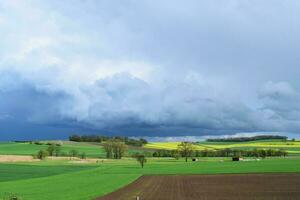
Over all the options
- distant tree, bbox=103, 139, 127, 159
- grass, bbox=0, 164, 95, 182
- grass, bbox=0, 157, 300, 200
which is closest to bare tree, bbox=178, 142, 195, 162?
distant tree, bbox=103, 139, 127, 159

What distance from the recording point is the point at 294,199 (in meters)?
42.2

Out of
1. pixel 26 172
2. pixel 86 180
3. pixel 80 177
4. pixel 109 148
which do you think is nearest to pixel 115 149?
pixel 109 148

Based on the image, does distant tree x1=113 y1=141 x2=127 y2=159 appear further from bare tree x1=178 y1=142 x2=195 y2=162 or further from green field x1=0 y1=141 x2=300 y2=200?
green field x1=0 y1=141 x2=300 y2=200

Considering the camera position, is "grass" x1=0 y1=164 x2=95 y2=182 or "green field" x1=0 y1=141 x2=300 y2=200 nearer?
"green field" x1=0 y1=141 x2=300 y2=200

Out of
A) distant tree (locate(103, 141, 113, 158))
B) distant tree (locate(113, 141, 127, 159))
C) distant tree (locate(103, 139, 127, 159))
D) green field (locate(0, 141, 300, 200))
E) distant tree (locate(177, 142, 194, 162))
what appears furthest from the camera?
distant tree (locate(103, 141, 113, 158))

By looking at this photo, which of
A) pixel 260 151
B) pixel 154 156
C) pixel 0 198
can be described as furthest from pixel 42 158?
pixel 0 198

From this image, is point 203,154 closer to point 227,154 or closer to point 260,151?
point 227,154

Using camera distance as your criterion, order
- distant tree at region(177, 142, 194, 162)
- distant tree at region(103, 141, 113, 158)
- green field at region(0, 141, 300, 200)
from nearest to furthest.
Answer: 1. green field at region(0, 141, 300, 200)
2. distant tree at region(177, 142, 194, 162)
3. distant tree at region(103, 141, 113, 158)

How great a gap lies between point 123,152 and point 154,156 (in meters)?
11.7

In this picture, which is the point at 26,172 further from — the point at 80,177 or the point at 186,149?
the point at 186,149

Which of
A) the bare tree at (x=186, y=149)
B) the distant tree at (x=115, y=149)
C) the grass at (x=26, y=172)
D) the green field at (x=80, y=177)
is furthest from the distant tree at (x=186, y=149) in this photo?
the grass at (x=26, y=172)

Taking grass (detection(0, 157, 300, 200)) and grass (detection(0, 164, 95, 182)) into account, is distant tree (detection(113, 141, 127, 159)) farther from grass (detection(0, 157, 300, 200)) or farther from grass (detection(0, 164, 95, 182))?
grass (detection(0, 157, 300, 200))

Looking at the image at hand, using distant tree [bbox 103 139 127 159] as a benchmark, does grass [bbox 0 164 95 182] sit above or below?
below

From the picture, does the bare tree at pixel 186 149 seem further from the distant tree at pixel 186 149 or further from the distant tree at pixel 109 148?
the distant tree at pixel 109 148
